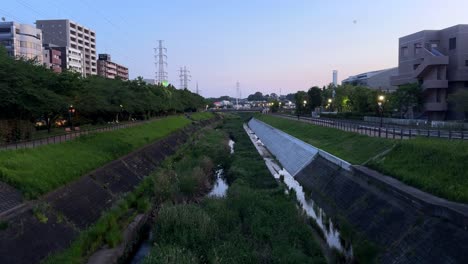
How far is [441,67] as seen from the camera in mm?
59375

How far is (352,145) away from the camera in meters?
31.3

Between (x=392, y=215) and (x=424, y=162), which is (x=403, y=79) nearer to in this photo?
(x=424, y=162)

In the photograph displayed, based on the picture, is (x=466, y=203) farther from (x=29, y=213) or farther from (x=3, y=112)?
(x=3, y=112)

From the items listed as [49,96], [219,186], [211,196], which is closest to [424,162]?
[211,196]

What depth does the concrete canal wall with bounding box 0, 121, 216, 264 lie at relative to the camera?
14.1m

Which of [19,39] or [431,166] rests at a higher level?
[19,39]

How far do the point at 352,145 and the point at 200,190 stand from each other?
12630 millimetres

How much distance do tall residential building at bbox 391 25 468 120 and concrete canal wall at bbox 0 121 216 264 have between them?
47.7 m

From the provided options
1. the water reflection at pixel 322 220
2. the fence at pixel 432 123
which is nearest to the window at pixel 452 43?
the fence at pixel 432 123

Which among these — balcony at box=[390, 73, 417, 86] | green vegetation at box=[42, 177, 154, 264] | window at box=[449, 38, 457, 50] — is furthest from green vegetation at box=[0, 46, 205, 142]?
window at box=[449, 38, 457, 50]

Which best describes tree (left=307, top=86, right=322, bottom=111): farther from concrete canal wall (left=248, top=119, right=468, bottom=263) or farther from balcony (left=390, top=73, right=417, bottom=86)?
concrete canal wall (left=248, top=119, right=468, bottom=263)

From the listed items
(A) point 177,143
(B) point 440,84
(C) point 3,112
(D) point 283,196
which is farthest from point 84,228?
(B) point 440,84

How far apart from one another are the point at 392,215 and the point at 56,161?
18337 mm

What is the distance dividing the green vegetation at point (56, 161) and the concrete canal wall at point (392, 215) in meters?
14.4
